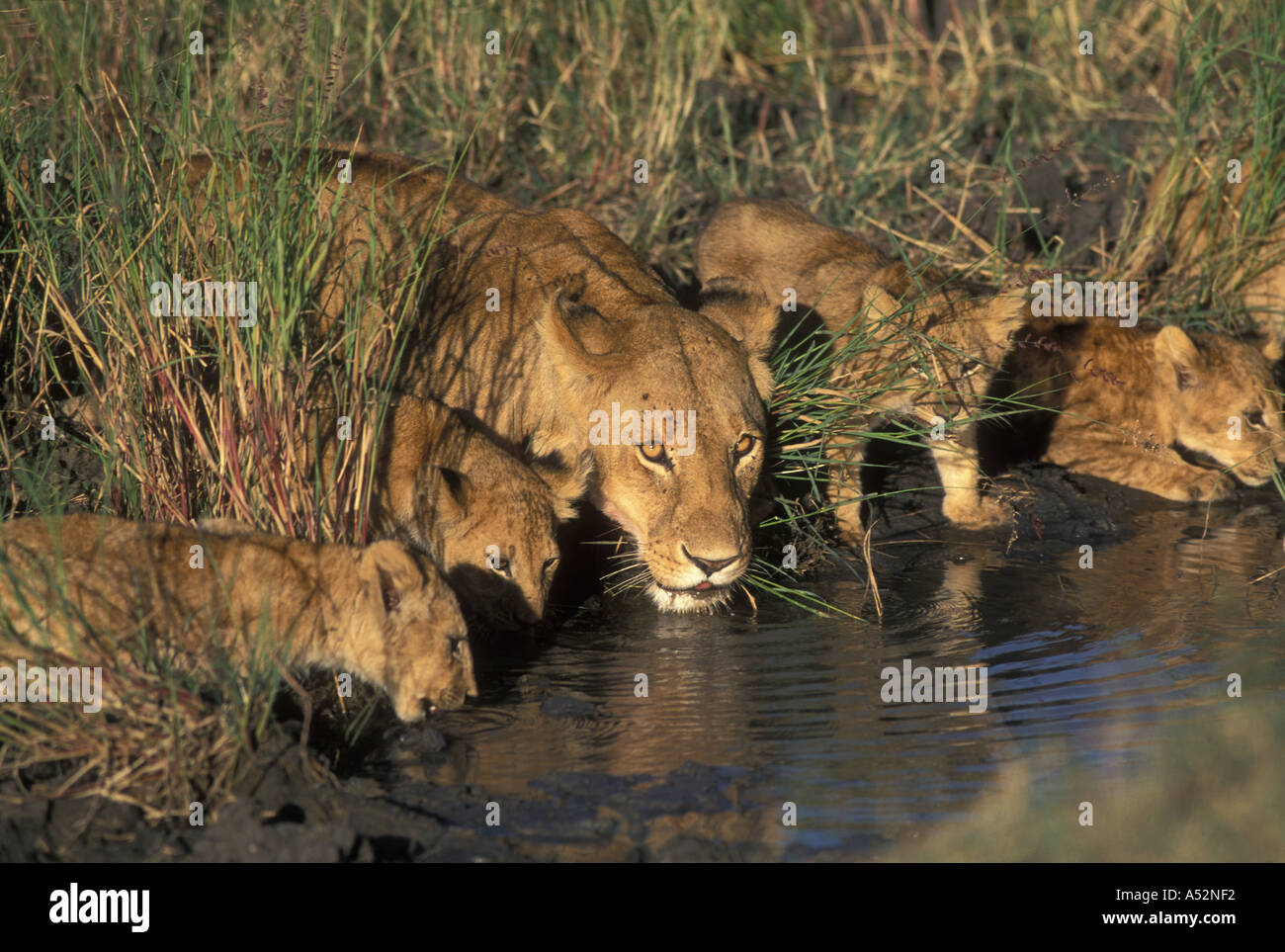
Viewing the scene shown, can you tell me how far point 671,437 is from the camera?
21.8ft

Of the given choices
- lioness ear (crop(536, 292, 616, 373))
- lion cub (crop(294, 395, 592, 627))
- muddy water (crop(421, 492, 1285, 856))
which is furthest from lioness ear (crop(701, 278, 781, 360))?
lion cub (crop(294, 395, 592, 627))

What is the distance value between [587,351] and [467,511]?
944 mm

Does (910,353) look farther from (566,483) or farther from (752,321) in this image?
(566,483)

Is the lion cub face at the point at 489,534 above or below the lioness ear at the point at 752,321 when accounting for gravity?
below

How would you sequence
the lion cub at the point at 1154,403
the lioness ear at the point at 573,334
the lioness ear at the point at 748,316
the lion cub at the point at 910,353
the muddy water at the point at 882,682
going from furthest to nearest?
the lion cub at the point at 1154,403 → the lion cub at the point at 910,353 → the lioness ear at the point at 748,316 → the lioness ear at the point at 573,334 → the muddy water at the point at 882,682

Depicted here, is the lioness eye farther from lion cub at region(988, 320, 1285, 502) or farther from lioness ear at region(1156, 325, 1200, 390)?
lioness ear at region(1156, 325, 1200, 390)

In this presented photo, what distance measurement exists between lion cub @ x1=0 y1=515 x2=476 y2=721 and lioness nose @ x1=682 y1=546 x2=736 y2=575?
104 cm

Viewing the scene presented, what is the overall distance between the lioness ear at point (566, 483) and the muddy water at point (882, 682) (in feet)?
2.22

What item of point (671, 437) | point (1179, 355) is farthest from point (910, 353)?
point (1179, 355)

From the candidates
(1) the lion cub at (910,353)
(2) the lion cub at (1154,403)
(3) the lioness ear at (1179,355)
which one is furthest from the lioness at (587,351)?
(3) the lioness ear at (1179,355)

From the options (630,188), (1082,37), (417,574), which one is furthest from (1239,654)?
(1082,37)

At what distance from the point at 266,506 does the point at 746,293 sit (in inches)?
103

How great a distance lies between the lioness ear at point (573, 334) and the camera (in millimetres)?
6883

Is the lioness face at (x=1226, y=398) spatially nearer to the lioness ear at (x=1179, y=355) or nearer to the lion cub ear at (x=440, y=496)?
the lioness ear at (x=1179, y=355)
